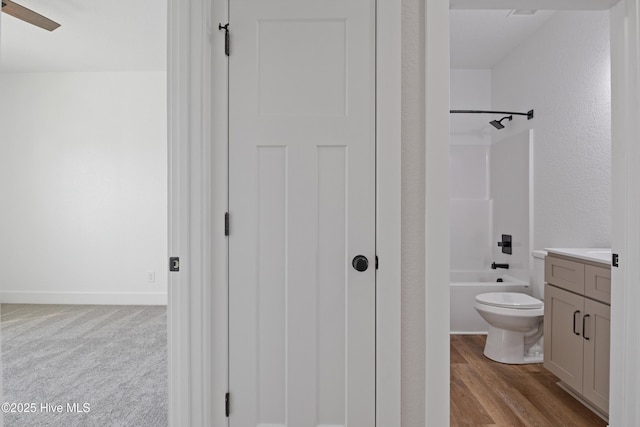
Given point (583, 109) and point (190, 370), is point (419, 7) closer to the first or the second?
point (190, 370)

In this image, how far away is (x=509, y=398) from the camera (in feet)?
7.78

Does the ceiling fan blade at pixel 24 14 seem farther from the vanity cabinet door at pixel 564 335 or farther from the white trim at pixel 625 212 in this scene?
the vanity cabinet door at pixel 564 335

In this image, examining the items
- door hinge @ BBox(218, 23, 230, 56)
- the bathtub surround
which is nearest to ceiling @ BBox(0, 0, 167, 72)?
door hinge @ BBox(218, 23, 230, 56)

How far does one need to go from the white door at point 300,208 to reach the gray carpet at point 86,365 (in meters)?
0.96

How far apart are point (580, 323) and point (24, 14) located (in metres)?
4.17

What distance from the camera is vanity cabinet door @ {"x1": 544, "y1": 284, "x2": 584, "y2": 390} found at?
2305mm

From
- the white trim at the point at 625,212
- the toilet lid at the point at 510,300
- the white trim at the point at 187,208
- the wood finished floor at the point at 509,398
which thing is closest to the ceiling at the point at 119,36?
the white trim at the point at 625,212

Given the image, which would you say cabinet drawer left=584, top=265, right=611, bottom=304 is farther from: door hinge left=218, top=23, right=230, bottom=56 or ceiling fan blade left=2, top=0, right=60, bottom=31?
ceiling fan blade left=2, top=0, right=60, bottom=31

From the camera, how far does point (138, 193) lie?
14.6 feet

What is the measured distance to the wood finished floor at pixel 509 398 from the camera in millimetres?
2125

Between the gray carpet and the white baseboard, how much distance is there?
152 mm

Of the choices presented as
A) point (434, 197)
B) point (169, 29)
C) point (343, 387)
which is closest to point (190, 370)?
point (343, 387)

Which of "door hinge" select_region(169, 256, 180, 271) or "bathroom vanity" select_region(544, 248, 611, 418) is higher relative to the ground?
"door hinge" select_region(169, 256, 180, 271)

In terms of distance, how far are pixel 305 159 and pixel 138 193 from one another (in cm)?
349
